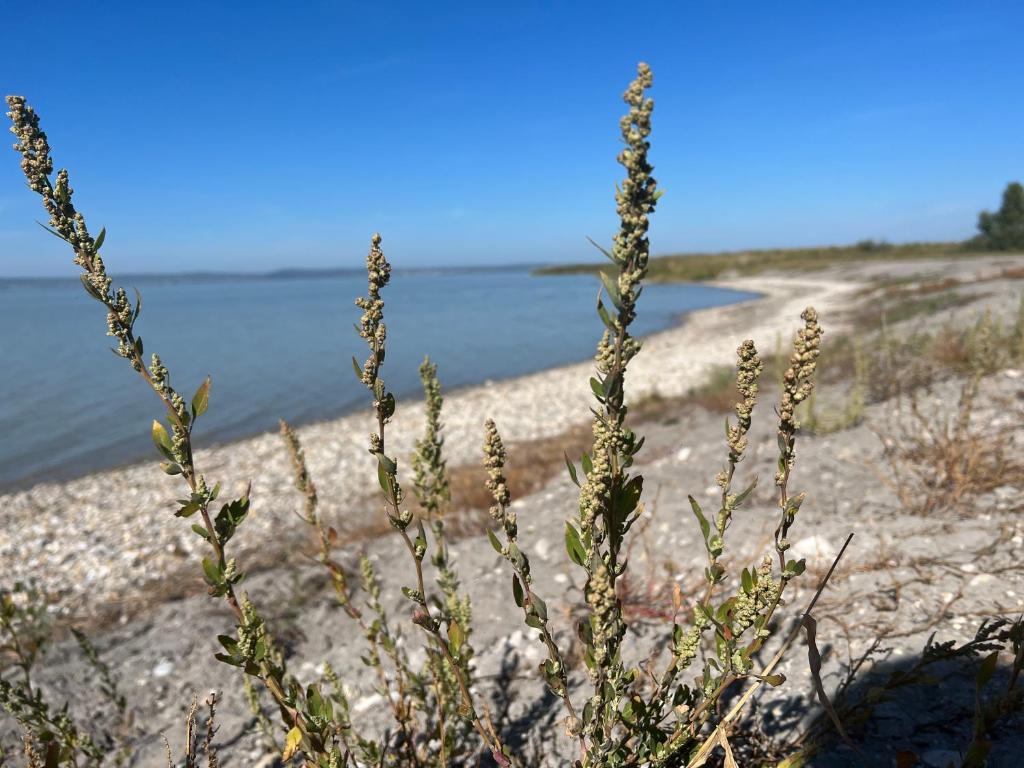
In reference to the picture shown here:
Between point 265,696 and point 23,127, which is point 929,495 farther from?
point 23,127

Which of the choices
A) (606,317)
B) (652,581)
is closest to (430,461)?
(606,317)

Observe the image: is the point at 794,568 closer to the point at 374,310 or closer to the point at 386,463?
the point at 386,463

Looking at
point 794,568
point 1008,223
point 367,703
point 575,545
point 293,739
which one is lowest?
point 367,703

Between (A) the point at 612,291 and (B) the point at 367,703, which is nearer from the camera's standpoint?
(A) the point at 612,291

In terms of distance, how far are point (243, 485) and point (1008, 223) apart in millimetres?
60383

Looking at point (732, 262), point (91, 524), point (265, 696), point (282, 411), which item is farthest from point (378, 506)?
point (732, 262)

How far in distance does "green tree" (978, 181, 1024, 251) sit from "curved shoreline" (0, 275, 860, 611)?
39.9 m

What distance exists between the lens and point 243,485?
11109 millimetres

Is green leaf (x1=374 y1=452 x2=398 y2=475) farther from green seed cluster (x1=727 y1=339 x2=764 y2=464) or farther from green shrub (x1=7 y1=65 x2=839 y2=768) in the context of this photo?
green seed cluster (x1=727 y1=339 x2=764 y2=464)

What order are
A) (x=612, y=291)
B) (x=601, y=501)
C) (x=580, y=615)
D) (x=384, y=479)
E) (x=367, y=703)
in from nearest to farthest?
(x=612, y=291) < (x=601, y=501) < (x=384, y=479) < (x=367, y=703) < (x=580, y=615)

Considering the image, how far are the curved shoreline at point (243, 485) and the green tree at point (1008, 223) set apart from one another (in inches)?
1572

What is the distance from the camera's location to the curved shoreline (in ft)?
24.2

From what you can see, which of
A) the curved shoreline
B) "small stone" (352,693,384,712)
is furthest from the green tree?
"small stone" (352,693,384,712)

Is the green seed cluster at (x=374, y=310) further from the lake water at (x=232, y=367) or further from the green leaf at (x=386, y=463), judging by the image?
the lake water at (x=232, y=367)
